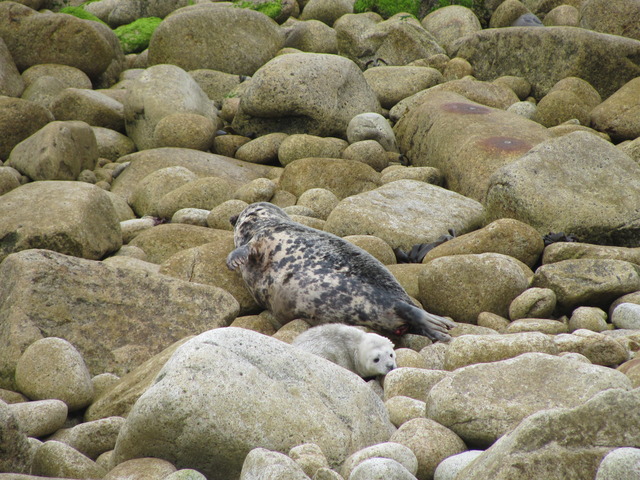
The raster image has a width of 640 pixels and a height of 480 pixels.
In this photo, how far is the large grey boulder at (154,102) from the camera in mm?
12836

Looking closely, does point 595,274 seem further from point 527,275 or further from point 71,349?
point 71,349

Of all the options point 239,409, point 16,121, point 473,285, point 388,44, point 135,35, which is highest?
point 239,409

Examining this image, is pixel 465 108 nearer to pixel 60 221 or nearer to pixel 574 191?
pixel 574 191

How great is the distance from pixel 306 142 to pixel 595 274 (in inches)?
237

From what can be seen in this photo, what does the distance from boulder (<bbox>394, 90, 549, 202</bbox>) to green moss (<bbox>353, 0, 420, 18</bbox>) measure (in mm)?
8140

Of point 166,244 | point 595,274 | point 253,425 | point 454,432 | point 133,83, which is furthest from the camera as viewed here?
point 133,83

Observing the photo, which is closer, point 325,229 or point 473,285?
point 473,285

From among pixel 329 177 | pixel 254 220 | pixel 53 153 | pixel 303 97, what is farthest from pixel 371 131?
pixel 254 220

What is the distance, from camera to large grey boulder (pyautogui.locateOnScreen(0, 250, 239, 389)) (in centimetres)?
546

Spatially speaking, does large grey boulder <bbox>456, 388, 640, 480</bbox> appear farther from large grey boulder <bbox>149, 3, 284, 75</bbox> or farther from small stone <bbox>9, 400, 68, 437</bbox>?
large grey boulder <bbox>149, 3, 284, 75</bbox>

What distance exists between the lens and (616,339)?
5027mm

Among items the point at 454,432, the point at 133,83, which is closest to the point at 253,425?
the point at 454,432

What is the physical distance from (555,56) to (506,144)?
16.1ft

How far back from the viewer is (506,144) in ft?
32.8
